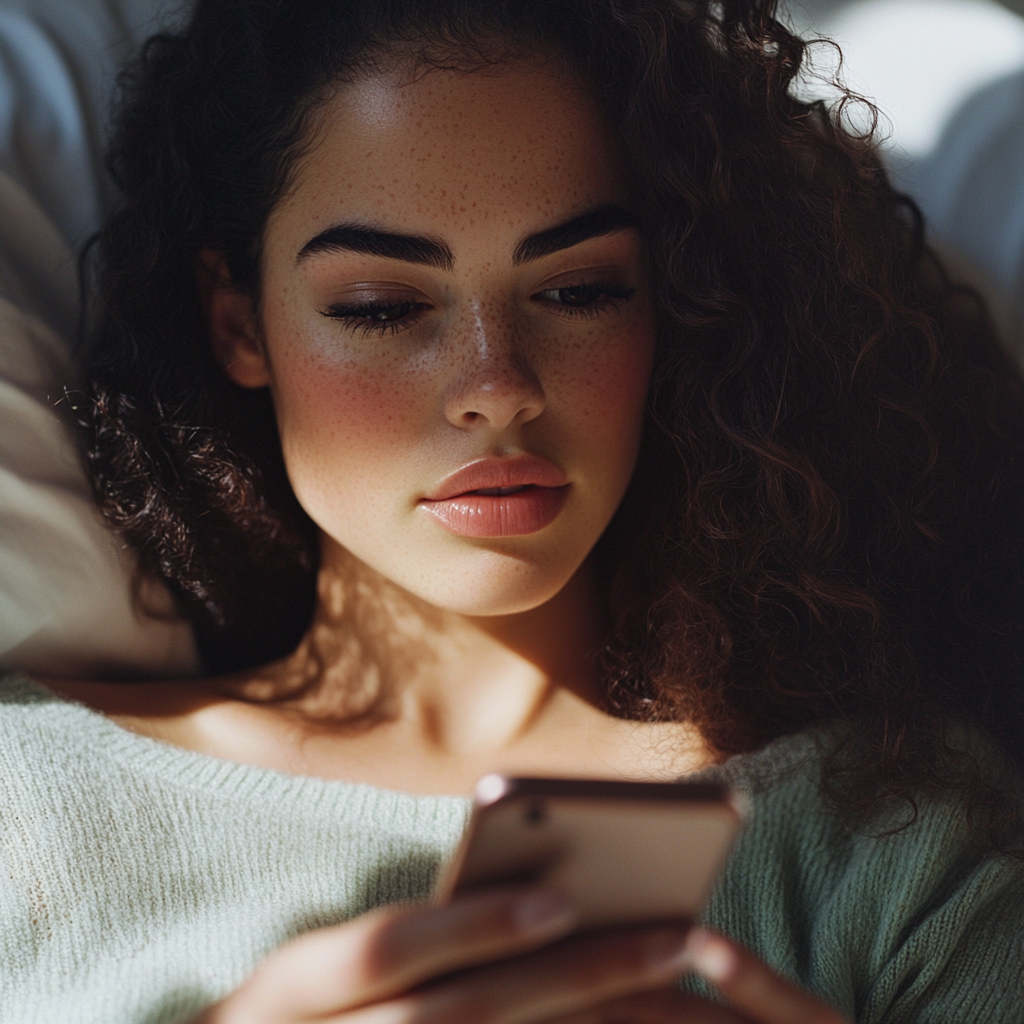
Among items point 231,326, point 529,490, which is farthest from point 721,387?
point 231,326

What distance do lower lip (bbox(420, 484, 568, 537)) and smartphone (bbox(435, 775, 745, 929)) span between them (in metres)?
0.39

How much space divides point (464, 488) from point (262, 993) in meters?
0.44

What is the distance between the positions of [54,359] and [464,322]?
0.55m

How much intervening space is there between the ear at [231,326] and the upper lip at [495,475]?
27 centimetres

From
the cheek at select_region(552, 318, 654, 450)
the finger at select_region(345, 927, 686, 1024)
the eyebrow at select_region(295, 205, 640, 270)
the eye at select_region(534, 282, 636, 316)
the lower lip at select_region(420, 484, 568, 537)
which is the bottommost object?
the finger at select_region(345, 927, 686, 1024)

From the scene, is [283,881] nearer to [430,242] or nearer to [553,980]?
[553,980]

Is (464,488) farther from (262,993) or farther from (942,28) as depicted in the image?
(942,28)

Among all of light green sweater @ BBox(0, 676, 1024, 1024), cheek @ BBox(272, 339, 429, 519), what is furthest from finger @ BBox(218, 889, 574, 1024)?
cheek @ BBox(272, 339, 429, 519)

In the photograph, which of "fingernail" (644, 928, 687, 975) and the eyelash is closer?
"fingernail" (644, 928, 687, 975)

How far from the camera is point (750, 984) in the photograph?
71cm

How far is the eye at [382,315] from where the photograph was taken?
39.0 inches

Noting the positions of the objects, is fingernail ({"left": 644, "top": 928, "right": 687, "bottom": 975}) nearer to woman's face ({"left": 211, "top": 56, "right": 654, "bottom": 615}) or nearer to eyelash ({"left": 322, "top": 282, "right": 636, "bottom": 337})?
woman's face ({"left": 211, "top": 56, "right": 654, "bottom": 615})

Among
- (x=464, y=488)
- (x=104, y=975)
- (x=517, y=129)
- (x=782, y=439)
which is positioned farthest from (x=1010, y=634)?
(x=104, y=975)

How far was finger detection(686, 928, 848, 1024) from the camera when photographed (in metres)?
0.69
